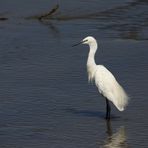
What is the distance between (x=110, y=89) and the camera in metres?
12.4

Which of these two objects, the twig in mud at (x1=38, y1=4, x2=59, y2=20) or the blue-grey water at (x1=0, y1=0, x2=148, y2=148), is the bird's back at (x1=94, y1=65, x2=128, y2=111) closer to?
the blue-grey water at (x1=0, y1=0, x2=148, y2=148)

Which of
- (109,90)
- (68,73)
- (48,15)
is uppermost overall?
(48,15)

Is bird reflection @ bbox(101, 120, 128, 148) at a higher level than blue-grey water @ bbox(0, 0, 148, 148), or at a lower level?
lower

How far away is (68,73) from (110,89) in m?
2.52

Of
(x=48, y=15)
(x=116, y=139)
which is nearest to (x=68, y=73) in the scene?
(x=116, y=139)

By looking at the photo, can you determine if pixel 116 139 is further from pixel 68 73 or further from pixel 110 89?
pixel 68 73

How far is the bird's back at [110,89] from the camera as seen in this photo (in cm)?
1232

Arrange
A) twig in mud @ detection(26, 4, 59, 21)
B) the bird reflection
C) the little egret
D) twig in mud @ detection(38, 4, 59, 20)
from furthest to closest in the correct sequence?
twig in mud @ detection(38, 4, 59, 20)
twig in mud @ detection(26, 4, 59, 21)
the little egret
the bird reflection

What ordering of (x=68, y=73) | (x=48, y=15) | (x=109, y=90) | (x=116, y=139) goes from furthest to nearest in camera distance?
(x=48, y=15) < (x=68, y=73) < (x=109, y=90) < (x=116, y=139)

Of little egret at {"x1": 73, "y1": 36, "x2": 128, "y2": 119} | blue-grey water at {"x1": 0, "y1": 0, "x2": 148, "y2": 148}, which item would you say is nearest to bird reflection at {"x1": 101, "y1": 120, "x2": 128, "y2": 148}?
blue-grey water at {"x1": 0, "y1": 0, "x2": 148, "y2": 148}

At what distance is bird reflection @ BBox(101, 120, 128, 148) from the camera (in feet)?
35.6

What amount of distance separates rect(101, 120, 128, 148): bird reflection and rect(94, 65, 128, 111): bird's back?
585 millimetres

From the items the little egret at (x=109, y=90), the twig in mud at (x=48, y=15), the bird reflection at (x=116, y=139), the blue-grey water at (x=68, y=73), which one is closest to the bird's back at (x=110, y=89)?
the little egret at (x=109, y=90)

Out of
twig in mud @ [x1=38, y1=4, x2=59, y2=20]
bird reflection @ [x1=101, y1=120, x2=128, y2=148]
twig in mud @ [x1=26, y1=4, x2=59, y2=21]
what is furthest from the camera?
twig in mud @ [x1=38, y1=4, x2=59, y2=20]
